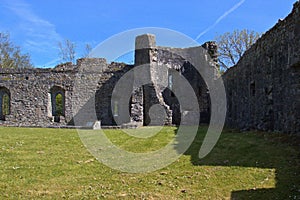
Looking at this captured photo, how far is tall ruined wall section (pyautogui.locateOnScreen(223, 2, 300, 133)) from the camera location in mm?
8891

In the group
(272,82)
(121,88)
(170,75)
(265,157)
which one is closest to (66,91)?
(121,88)

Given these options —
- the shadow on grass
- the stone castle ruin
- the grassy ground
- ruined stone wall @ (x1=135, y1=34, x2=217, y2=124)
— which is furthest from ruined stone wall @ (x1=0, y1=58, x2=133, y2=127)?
the grassy ground

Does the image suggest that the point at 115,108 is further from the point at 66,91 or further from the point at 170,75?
the point at 170,75

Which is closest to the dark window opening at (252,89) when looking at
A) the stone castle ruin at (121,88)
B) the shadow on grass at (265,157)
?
the stone castle ruin at (121,88)

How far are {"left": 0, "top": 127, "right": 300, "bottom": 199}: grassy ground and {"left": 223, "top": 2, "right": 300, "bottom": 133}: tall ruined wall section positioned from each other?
44.0 inches

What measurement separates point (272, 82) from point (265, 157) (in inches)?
162

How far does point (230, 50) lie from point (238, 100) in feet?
67.8

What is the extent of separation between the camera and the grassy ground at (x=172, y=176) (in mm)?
5586

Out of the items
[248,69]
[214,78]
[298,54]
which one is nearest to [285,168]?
[298,54]

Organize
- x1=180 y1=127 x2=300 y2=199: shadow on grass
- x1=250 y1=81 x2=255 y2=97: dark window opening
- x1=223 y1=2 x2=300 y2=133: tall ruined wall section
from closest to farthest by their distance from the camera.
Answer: x1=180 y1=127 x2=300 y2=199: shadow on grass < x1=223 y1=2 x2=300 y2=133: tall ruined wall section < x1=250 y1=81 x2=255 y2=97: dark window opening

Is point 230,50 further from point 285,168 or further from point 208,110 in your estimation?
point 285,168

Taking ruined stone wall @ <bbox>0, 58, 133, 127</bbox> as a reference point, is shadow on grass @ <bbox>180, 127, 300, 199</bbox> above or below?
below

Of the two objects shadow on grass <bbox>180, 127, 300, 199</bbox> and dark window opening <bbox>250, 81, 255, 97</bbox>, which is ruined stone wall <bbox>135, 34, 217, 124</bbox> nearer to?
dark window opening <bbox>250, 81, 255, 97</bbox>

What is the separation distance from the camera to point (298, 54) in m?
8.46
